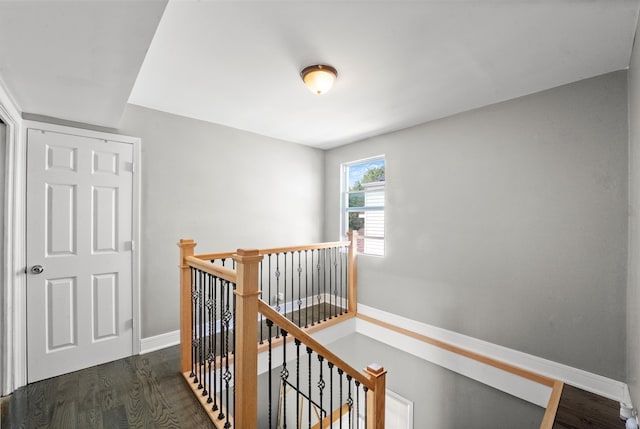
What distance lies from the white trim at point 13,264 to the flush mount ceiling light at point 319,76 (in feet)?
7.29

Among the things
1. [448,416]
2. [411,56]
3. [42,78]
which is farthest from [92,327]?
[448,416]

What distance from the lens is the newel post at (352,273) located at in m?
4.00

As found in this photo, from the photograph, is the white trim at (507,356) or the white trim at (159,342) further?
the white trim at (159,342)

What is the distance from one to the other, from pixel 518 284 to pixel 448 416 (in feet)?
5.81

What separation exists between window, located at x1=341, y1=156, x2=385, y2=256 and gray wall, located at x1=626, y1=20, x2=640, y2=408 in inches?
94.8

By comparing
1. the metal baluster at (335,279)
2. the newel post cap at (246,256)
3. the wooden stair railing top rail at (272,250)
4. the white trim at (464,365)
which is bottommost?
the white trim at (464,365)

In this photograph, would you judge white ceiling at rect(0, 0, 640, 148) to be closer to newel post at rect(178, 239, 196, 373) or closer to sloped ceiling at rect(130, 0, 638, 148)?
sloped ceiling at rect(130, 0, 638, 148)

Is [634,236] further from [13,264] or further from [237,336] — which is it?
[13,264]

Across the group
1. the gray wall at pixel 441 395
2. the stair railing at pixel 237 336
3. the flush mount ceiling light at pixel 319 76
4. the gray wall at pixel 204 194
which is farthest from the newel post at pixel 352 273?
the flush mount ceiling light at pixel 319 76

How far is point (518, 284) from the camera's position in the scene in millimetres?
2715

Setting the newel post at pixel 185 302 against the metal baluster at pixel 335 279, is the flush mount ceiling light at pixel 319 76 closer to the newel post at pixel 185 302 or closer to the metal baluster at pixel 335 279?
the newel post at pixel 185 302

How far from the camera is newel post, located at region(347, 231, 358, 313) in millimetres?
3996

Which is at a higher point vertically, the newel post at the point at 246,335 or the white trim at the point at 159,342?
the newel post at the point at 246,335

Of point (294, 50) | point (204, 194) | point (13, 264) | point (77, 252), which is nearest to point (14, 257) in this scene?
point (13, 264)
